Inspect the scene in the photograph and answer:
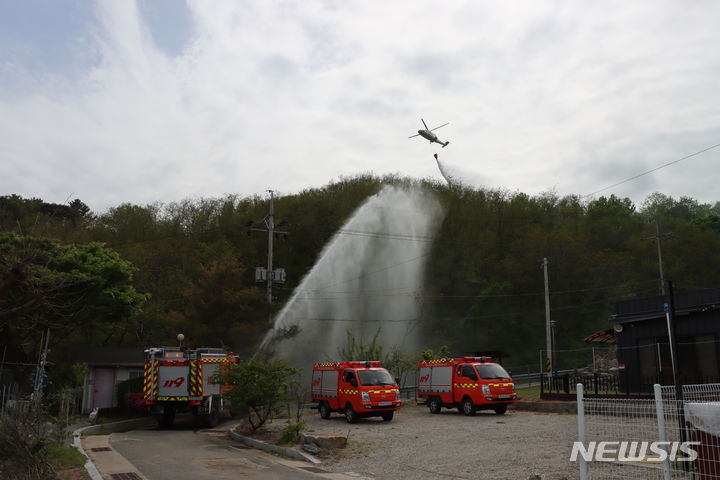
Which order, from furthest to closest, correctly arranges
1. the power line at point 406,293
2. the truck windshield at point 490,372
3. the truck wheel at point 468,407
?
the power line at point 406,293 < the truck windshield at point 490,372 < the truck wheel at point 468,407

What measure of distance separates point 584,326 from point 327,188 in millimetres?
28369

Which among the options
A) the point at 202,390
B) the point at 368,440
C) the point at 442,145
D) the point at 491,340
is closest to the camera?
the point at 368,440

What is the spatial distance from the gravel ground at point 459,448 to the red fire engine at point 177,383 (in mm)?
4300

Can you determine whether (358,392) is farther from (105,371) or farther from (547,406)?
(105,371)

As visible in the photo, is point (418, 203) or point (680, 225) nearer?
point (418, 203)

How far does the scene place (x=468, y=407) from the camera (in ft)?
76.4

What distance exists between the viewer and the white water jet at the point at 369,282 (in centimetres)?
4319

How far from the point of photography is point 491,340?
58.4 m

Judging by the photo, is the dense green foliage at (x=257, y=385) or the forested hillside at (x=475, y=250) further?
the forested hillside at (x=475, y=250)

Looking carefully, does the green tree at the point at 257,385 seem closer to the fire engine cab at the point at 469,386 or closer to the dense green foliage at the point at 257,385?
the dense green foliage at the point at 257,385

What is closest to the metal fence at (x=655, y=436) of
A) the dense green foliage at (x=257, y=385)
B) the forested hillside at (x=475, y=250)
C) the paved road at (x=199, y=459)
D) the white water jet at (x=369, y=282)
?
the paved road at (x=199, y=459)

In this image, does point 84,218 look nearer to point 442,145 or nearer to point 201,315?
point 201,315

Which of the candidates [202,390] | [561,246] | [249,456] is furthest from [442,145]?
[561,246]

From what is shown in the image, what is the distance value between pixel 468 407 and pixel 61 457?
15284mm
